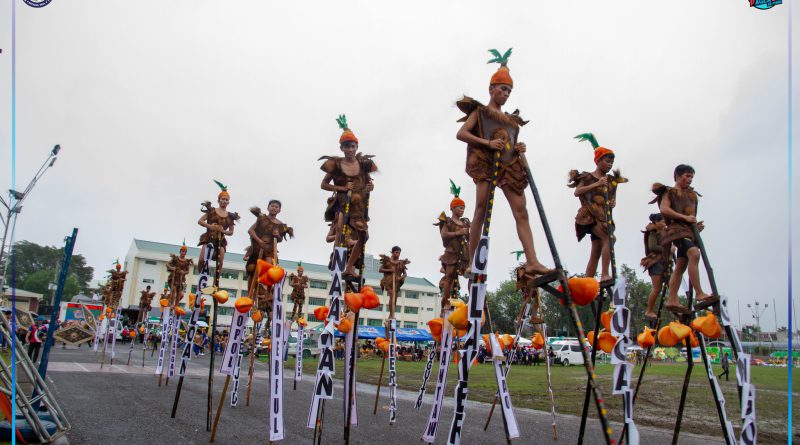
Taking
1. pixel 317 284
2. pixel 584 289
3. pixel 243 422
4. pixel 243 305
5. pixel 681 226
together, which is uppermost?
pixel 317 284

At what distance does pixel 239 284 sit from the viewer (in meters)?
74.6

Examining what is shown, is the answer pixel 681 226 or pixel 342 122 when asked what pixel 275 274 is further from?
pixel 681 226

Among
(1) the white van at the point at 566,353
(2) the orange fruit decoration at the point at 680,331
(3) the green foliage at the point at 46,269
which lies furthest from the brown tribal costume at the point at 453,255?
(3) the green foliage at the point at 46,269

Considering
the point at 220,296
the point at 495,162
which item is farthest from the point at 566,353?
the point at 495,162

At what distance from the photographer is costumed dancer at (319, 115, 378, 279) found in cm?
703

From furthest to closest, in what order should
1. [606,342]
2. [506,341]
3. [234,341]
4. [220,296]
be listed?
1. [506,341]
2. [220,296]
3. [234,341]
4. [606,342]

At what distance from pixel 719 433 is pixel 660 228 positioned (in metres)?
3.75

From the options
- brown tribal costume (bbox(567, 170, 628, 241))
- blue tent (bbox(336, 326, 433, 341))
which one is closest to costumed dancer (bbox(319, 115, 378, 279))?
brown tribal costume (bbox(567, 170, 628, 241))

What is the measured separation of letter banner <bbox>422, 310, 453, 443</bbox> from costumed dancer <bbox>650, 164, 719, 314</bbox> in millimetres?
2799

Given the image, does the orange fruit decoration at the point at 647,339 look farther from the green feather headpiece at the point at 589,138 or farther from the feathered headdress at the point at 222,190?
the feathered headdress at the point at 222,190

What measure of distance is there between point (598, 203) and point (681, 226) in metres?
1.04

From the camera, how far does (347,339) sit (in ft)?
20.7

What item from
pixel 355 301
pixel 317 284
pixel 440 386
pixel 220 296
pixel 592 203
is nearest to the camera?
pixel 440 386

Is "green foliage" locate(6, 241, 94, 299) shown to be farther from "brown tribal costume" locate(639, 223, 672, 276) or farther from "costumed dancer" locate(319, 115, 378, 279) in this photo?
"brown tribal costume" locate(639, 223, 672, 276)
